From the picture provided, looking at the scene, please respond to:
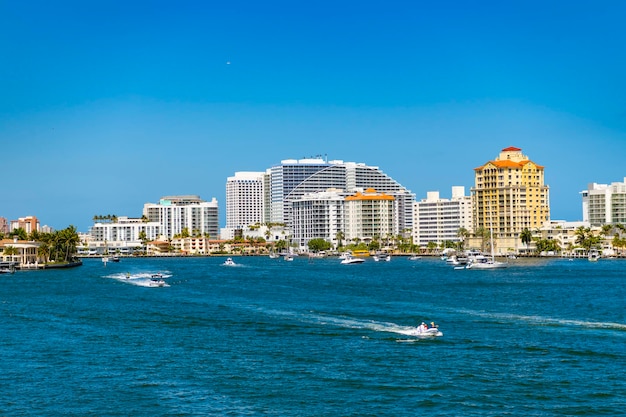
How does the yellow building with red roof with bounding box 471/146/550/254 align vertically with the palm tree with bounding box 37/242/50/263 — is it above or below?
above

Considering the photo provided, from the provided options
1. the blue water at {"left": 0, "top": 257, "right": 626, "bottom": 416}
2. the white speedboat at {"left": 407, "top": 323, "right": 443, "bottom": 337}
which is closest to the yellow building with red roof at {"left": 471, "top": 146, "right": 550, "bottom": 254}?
the blue water at {"left": 0, "top": 257, "right": 626, "bottom": 416}

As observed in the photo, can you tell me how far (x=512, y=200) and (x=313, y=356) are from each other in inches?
6161

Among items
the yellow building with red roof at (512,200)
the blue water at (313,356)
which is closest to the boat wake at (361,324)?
the blue water at (313,356)

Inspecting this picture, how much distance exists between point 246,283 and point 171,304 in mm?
27594

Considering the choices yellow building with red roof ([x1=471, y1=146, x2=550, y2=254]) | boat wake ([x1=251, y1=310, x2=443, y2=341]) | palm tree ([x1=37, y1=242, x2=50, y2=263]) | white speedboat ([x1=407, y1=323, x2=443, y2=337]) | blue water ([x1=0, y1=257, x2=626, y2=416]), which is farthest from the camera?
yellow building with red roof ([x1=471, y1=146, x2=550, y2=254])

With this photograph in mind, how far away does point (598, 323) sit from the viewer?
5134cm

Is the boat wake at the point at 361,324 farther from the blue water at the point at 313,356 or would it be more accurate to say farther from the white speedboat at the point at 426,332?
the blue water at the point at 313,356

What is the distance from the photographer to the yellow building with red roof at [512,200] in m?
191

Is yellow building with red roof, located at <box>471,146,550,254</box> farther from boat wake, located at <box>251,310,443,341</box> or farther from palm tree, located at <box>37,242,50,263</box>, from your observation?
boat wake, located at <box>251,310,443,341</box>

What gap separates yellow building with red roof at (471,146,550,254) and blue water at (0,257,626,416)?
396 ft

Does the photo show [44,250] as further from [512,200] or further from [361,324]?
[361,324]

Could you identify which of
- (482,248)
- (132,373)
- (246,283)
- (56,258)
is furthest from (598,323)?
(482,248)

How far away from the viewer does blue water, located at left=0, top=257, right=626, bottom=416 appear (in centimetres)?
3188

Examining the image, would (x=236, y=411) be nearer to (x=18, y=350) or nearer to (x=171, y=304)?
(x=18, y=350)
